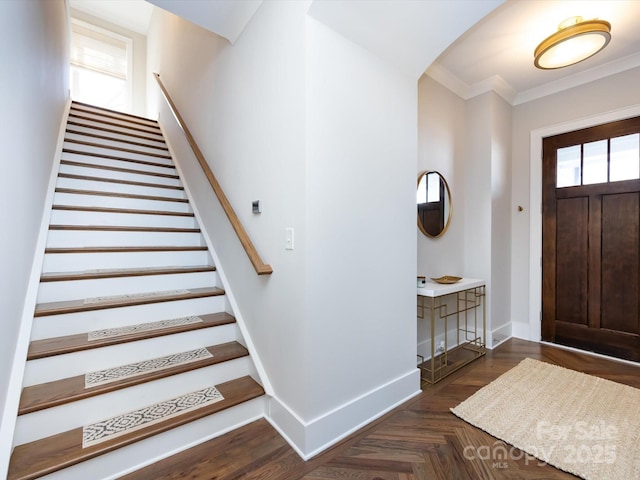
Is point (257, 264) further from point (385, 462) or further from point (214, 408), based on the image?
point (385, 462)

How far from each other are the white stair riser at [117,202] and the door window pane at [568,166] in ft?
12.9

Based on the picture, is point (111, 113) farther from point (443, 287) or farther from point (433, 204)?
point (443, 287)

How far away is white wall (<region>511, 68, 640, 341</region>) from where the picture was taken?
293cm

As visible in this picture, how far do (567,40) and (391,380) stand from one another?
8.74ft

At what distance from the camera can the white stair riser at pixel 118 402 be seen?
53.5 inches

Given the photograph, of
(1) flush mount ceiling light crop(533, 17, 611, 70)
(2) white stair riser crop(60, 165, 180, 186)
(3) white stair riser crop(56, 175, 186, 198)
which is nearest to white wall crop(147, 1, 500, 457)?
(1) flush mount ceiling light crop(533, 17, 611, 70)

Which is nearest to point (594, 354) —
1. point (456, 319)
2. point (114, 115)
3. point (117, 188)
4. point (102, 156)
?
point (456, 319)

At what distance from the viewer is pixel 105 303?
74.9 inches

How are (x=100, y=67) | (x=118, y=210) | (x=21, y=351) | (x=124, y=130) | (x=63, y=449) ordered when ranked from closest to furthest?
(x=63, y=449) → (x=21, y=351) → (x=118, y=210) → (x=124, y=130) → (x=100, y=67)

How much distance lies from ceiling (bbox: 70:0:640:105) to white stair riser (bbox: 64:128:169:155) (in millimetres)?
2116

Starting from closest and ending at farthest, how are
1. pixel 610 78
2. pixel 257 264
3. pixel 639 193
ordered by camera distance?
pixel 257 264
pixel 639 193
pixel 610 78

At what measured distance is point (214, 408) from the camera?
5.41 feet

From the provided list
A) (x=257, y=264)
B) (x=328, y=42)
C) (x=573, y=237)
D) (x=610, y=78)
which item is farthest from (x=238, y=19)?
(x=573, y=237)

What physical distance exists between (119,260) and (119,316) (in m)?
0.62
